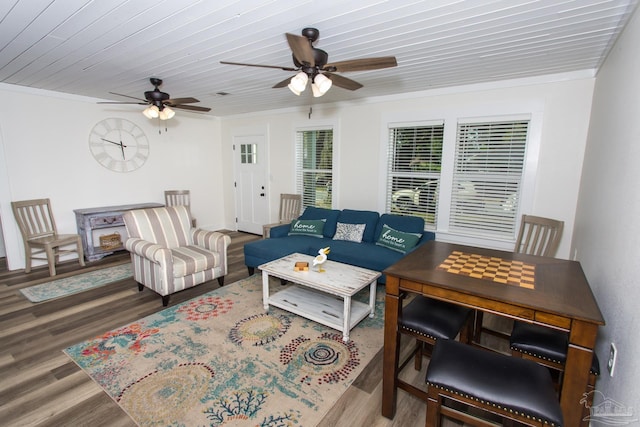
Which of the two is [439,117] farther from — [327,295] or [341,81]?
[327,295]

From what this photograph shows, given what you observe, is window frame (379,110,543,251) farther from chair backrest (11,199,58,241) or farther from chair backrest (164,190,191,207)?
chair backrest (11,199,58,241)

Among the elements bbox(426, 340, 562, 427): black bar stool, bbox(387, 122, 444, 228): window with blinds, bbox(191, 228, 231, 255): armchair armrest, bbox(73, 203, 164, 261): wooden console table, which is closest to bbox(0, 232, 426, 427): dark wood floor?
bbox(191, 228, 231, 255): armchair armrest

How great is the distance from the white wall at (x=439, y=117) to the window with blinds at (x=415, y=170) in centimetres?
15

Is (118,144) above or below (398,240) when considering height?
above

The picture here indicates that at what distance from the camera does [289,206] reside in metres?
5.30

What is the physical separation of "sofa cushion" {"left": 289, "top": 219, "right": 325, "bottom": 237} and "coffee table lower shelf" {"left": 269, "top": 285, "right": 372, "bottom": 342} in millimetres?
1095

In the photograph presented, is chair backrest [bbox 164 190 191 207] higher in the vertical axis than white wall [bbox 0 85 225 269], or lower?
lower

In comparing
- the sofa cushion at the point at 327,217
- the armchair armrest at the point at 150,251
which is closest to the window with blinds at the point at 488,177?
the sofa cushion at the point at 327,217

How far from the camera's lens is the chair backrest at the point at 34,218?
398cm

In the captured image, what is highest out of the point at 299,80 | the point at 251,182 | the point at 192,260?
the point at 299,80

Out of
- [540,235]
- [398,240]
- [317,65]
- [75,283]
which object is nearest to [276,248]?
[398,240]

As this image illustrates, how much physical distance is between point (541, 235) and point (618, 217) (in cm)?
Result: 178

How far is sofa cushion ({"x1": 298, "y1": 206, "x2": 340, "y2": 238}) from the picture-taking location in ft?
14.1

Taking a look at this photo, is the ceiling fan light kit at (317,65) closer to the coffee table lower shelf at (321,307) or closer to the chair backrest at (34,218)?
the coffee table lower shelf at (321,307)
